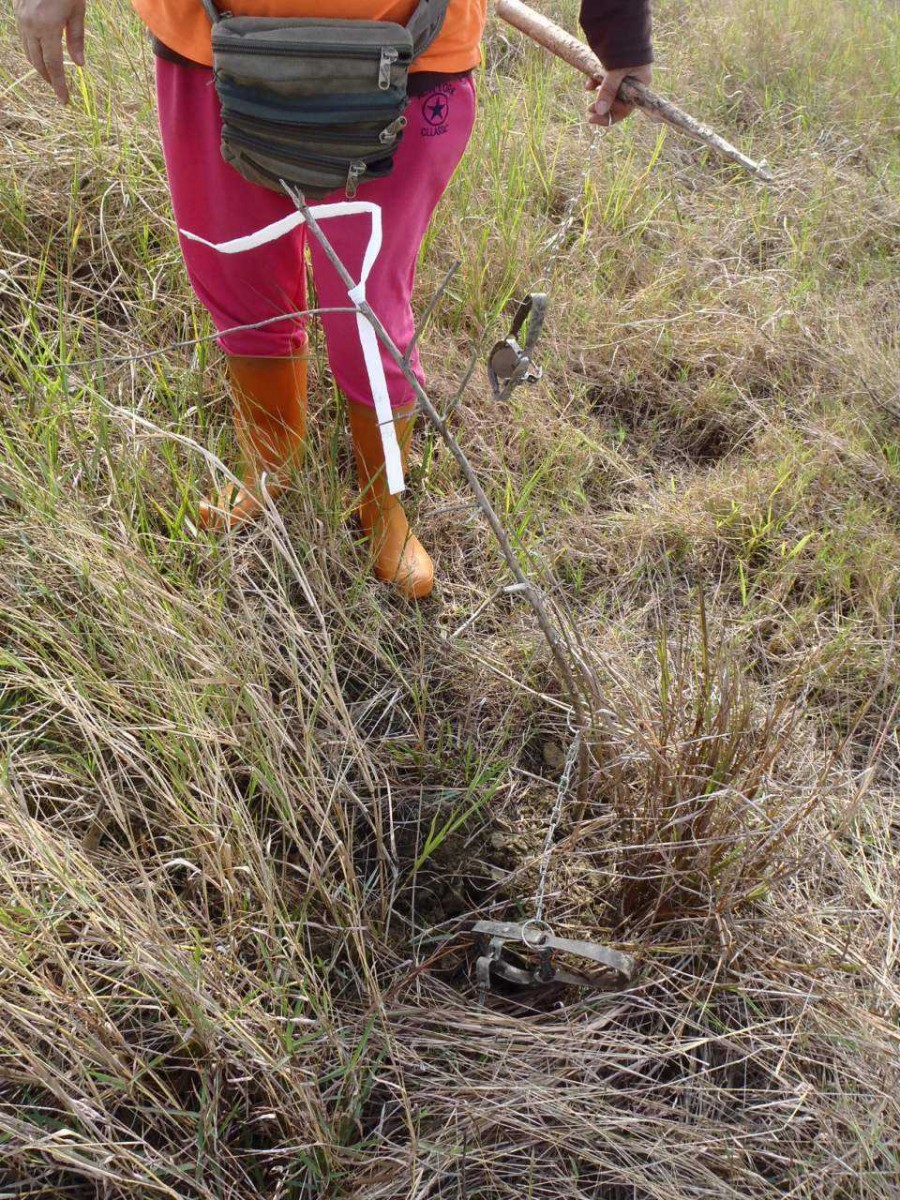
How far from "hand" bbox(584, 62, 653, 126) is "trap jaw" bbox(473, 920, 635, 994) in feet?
3.88

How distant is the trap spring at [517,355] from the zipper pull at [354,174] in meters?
0.38

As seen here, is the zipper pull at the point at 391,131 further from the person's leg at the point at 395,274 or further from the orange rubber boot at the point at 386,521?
the orange rubber boot at the point at 386,521

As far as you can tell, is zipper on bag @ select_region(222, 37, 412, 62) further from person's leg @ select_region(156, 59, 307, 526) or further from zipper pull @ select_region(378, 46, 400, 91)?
person's leg @ select_region(156, 59, 307, 526)

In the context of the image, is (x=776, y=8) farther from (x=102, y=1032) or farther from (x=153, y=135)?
(x=102, y=1032)

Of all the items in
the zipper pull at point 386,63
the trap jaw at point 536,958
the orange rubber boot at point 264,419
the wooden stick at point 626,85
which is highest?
the zipper pull at point 386,63

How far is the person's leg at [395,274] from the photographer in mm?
1279

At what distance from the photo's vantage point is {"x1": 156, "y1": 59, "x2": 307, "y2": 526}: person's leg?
1.25 meters

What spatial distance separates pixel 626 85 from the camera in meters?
1.38

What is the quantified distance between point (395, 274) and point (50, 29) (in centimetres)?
54

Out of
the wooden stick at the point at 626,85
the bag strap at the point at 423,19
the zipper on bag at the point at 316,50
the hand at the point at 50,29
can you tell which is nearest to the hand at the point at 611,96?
the wooden stick at the point at 626,85

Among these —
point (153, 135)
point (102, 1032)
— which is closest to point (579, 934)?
point (102, 1032)

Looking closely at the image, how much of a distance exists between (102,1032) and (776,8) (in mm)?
4057

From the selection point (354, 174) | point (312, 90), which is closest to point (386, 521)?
point (354, 174)

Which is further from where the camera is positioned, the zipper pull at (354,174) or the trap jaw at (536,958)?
the zipper pull at (354,174)
